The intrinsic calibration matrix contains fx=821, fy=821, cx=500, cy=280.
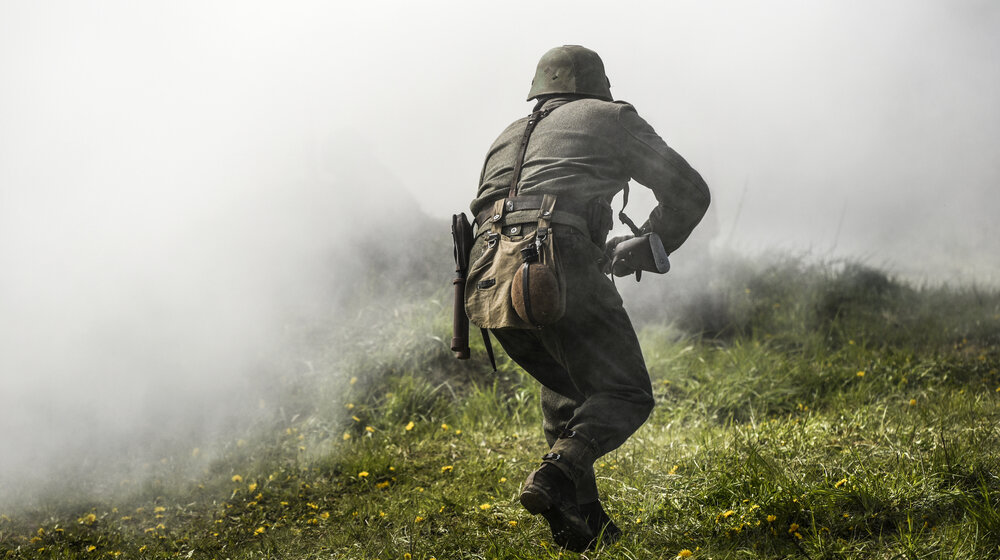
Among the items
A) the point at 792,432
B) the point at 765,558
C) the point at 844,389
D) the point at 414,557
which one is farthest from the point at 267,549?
the point at 844,389

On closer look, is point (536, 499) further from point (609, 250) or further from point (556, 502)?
Result: point (609, 250)

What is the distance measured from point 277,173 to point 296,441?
232 centimetres

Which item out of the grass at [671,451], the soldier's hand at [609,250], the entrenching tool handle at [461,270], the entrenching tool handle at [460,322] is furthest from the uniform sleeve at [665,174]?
the grass at [671,451]

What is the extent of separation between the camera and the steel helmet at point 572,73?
3174 millimetres

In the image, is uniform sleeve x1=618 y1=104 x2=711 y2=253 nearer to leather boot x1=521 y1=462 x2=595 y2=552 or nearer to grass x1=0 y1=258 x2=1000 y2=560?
leather boot x1=521 y1=462 x2=595 y2=552

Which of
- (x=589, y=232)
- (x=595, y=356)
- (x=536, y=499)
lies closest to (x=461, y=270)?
(x=589, y=232)

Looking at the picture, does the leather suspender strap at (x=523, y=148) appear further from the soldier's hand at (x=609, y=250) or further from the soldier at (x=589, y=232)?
the soldier's hand at (x=609, y=250)

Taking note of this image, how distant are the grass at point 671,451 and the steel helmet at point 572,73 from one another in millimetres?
1712

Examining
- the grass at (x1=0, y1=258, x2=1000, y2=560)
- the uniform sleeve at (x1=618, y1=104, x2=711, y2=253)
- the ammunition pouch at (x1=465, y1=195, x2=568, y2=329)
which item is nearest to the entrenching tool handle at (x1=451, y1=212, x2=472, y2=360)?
the ammunition pouch at (x1=465, y1=195, x2=568, y2=329)

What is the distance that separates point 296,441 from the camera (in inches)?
207

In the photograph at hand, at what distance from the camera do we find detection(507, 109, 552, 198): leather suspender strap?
306 cm

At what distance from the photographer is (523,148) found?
10.2 ft

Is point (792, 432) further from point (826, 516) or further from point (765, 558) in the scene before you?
point (765, 558)

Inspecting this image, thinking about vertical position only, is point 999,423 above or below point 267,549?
above
